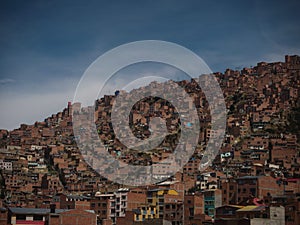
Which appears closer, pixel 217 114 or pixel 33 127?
pixel 217 114

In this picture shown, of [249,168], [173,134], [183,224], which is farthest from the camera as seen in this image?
[173,134]

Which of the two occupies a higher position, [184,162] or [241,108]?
[241,108]

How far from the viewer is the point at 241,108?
71250mm

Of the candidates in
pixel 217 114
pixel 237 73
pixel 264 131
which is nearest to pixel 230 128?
pixel 264 131

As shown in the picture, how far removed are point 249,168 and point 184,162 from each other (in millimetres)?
8155

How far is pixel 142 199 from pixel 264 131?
897 inches

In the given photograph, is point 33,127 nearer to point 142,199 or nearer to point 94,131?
point 94,131

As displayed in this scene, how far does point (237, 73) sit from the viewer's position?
286 feet

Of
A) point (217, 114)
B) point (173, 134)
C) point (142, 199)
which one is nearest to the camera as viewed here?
point (142, 199)

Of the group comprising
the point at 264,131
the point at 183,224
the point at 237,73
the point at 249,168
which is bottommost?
the point at 183,224

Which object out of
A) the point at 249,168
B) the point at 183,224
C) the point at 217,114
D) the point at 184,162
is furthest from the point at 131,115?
the point at 183,224

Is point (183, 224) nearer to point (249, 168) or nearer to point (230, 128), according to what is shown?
point (249, 168)

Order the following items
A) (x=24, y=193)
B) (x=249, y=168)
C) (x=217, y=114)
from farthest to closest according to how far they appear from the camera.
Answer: (x=217, y=114)
(x=24, y=193)
(x=249, y=168)

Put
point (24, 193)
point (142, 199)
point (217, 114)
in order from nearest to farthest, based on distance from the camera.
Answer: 1. point (142, 199)
2. point (24, 193)
3. point (217, 114)
